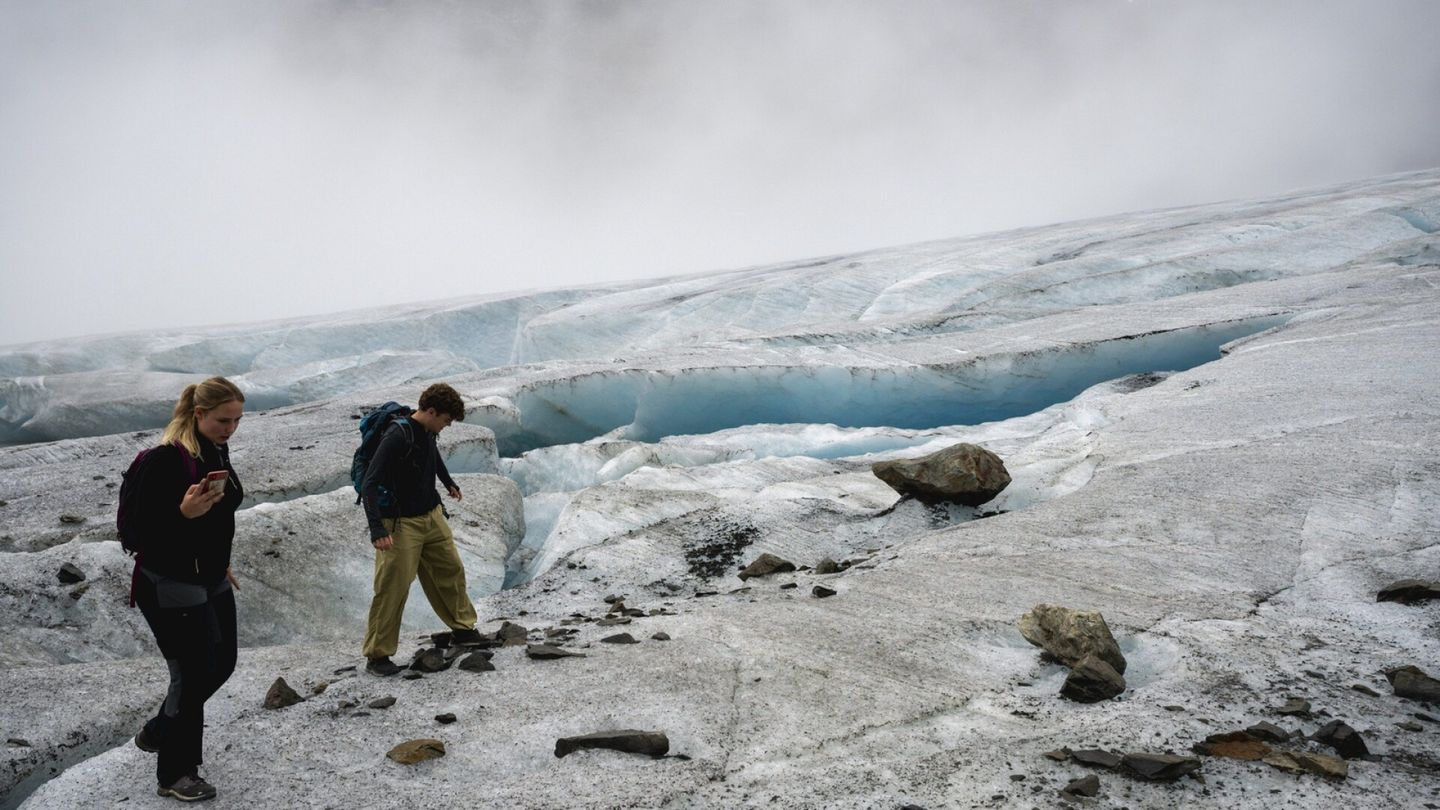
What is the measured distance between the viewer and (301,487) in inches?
352

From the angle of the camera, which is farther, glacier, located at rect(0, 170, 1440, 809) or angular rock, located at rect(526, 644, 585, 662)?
angular rock, located at rect(526, 644, 585, 662)

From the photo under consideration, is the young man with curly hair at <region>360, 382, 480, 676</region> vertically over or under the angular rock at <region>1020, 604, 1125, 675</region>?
over

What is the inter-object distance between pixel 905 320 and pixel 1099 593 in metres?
12.9

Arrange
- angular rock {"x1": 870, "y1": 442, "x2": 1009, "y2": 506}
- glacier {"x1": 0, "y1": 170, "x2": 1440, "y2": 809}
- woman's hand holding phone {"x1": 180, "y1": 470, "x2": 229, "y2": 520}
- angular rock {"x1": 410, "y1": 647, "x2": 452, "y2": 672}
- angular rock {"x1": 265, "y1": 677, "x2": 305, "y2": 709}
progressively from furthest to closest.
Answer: angular rock {"x1": 870, "y1": 442, "x2": 1009, "y2": 506} → angular rock {"x1": 410, "y1": 647, "x2": 452, "y2": 672} → angular rock {"x1": 265, "y1": 677, "x2": 305, "y2": 709} → glacier {"x1": 0, "y1": 170, "x2": 1440, "y2": 809} → woman's hand holding phone {"x1": 180, "y1": 470, "x2": 229, "y2": 520}

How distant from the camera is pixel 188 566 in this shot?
3.21m

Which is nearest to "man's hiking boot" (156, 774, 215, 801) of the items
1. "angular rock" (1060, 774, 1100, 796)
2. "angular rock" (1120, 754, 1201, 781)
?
"angular rock" (1060, 774, 1100, 796)

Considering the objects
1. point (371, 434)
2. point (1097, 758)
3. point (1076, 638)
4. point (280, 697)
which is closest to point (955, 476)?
point (1076, 638)

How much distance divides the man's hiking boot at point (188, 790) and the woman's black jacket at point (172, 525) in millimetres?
815

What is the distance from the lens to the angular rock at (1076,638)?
4.28 metres

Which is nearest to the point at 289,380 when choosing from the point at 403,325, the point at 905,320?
the point at 403,325

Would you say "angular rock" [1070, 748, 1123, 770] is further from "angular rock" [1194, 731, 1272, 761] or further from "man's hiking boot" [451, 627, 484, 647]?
"man's hiking boot" [451, 627, 484, 647]

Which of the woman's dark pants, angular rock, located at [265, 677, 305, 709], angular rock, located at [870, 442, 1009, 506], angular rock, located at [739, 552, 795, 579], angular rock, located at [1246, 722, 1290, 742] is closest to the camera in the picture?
the woman's dark pants

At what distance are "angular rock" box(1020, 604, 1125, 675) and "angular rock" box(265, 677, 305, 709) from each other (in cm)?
410

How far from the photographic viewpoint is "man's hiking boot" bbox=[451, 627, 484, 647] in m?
5.11
